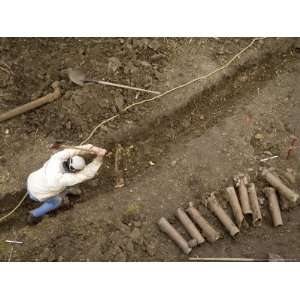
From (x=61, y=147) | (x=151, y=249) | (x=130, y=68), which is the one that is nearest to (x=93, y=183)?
(x=61, y=147)

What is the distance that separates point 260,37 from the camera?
30.2 ft

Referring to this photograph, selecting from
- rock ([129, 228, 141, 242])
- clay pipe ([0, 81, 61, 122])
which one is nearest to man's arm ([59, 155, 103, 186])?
rock ([129, 228, 141, 242])

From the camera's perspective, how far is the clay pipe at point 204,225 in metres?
7.28

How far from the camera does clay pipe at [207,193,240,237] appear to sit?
23.9ft

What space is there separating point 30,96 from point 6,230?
2997 mm

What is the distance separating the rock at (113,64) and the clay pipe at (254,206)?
3864 mm

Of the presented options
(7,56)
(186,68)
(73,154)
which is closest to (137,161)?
(73,154)

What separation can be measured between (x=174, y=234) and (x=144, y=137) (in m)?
2.35

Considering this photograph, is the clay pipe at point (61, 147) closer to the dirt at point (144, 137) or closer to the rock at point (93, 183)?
the dirt at point (144, 137)

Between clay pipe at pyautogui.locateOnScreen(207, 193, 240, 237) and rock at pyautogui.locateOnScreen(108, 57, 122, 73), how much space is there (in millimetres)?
3507

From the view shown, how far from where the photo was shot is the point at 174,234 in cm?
726

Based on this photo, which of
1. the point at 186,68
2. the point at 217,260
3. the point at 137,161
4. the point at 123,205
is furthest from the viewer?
the point at 186,68

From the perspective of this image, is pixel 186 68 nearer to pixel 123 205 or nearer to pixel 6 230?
pixel 123 205
